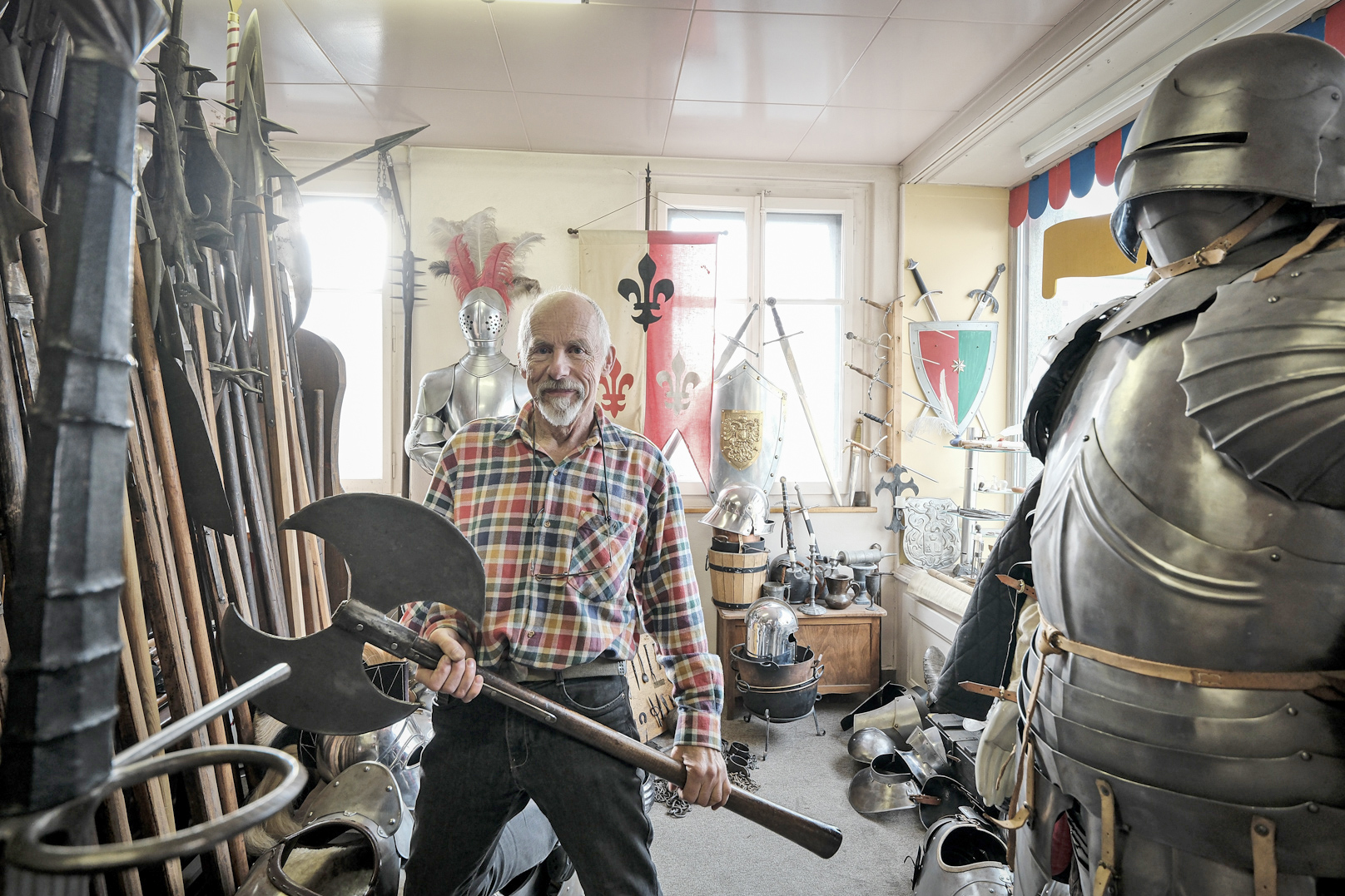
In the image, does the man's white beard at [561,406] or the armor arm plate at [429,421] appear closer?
the man's white beard at [561,406]

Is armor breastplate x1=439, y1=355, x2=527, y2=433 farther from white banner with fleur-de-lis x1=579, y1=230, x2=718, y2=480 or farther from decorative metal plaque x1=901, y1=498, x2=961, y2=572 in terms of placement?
decorative metal plaque x1=901, y1=498, x2=961, y2=572

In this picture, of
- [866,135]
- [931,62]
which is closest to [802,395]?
[866,135]

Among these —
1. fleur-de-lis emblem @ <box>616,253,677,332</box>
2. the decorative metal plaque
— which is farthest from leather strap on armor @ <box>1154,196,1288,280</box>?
fleur-de-lis emblem @ <box>616,253,677,332</box>

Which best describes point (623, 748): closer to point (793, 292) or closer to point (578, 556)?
point (578, 556)

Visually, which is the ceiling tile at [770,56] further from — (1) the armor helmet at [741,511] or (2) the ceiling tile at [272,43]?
(1) the armor helmet at [741,511]

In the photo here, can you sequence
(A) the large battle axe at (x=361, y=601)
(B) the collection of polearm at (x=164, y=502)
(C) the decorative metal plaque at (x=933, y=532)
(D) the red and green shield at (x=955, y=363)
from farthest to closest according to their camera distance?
(D) the red and green shield at (x=955, y=363)
(C) the decorative metal plaque at (x=933, y=532)
(A) the large battle axe at (x=361, y=601)
(B) the collection of polearm at (x=164, y=502)

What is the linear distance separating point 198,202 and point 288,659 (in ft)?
4.86

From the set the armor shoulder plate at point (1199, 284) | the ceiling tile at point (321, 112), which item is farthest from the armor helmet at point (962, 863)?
the ceiling tile at point (321, 112)

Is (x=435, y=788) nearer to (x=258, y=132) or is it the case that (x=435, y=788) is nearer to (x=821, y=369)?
(x=258, y=132)

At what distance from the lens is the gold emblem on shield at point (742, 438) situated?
146 inches

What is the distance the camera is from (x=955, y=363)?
3766 mm

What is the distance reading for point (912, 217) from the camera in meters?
3.92

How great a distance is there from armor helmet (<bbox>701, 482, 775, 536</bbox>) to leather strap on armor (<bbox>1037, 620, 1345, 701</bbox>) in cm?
225

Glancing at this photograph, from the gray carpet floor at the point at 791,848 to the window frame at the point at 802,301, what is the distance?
157 centimetres
